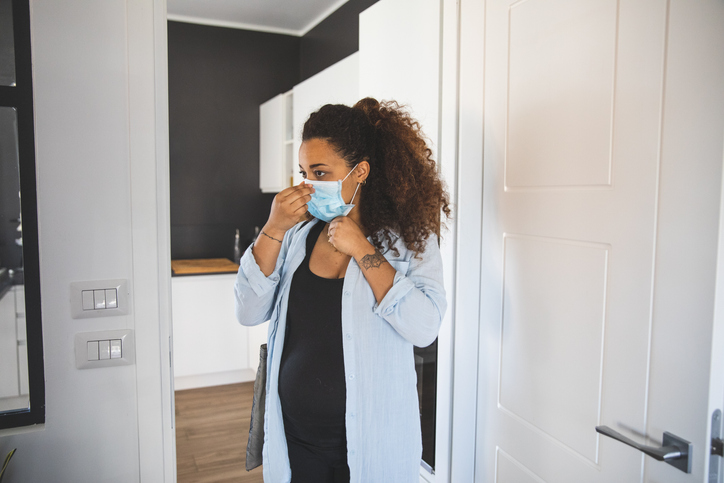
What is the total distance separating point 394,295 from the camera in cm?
117

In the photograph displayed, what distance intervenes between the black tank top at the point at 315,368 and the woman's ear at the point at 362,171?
0.86 ft

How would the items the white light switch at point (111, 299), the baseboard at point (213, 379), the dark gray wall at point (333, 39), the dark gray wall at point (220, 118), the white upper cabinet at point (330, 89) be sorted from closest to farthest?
the white light switch at point (111, 299) < the white upper cabinet at point (330, 89) < the dark gray wall at point (333, 39) < the baseboard at point (213, 379) < the dark gray wall at point (220, 118)

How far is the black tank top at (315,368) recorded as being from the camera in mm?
1242

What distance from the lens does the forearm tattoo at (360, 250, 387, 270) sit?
1210 mm

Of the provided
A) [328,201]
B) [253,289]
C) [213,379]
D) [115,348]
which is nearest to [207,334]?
[213,379]

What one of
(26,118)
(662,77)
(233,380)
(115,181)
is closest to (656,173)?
(662,77)

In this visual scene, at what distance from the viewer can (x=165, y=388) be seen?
149cm

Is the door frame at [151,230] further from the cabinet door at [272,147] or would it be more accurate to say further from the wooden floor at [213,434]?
the cabinet door at [272,147]

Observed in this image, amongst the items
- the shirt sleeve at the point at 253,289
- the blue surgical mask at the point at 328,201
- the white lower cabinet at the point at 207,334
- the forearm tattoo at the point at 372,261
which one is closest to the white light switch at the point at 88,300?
the shirt sleeve at the point at 253,289

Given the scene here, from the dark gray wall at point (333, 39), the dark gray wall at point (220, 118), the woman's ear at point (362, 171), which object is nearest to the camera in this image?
the woman's ear at point (362, 171)

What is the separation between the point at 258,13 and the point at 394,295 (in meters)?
3.56

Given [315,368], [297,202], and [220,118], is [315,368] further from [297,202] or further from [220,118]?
[220,118]

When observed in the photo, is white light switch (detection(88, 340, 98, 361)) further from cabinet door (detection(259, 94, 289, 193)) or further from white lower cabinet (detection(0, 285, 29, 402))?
cabinet door (detection(259, 94, 289, 193))

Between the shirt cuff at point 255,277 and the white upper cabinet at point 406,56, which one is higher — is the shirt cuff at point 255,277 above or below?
below
